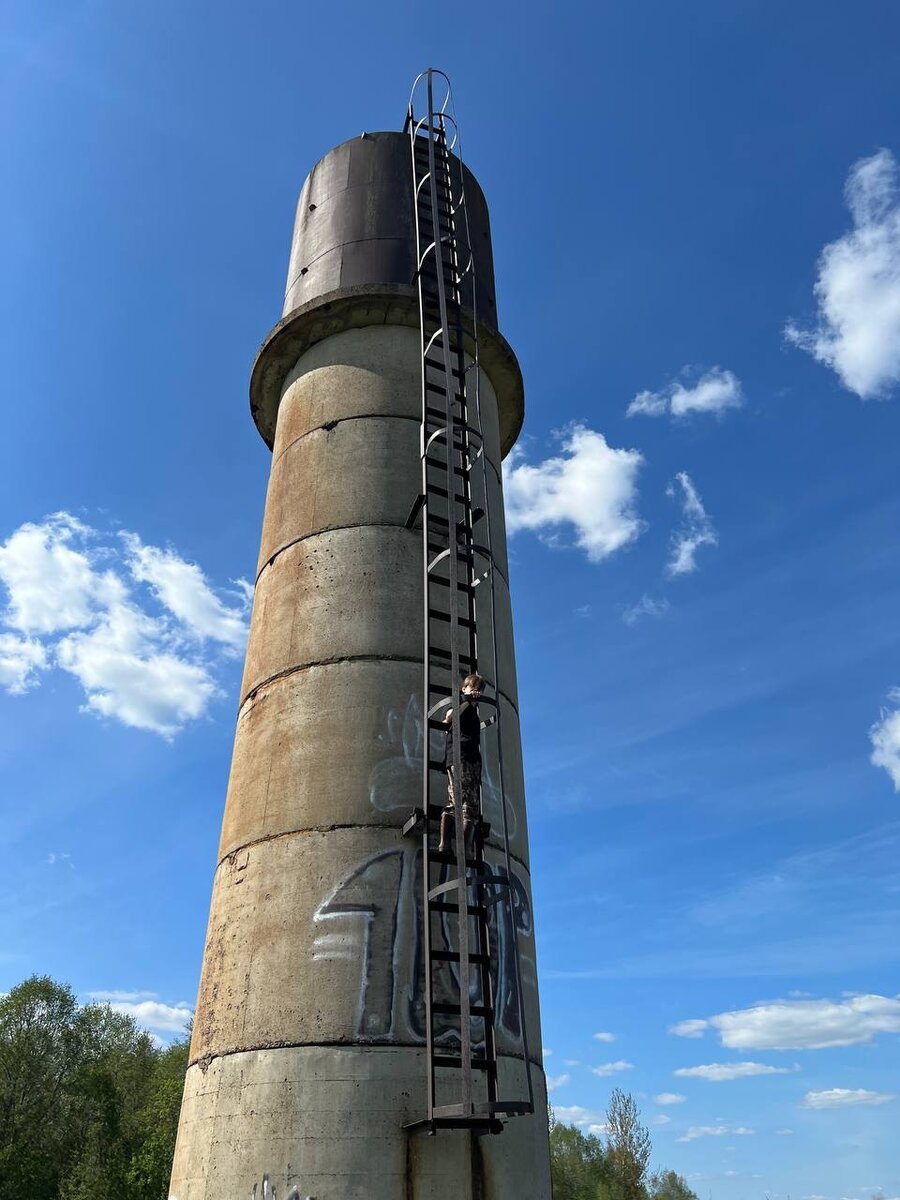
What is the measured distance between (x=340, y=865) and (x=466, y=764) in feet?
4.57

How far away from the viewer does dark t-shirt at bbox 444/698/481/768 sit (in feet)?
24.3

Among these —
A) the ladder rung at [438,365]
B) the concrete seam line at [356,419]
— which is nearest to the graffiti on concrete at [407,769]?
the concrete seam line at [356,419]

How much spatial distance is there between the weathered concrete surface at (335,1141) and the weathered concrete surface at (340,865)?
0.5 inches

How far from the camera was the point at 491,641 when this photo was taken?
30.9ft

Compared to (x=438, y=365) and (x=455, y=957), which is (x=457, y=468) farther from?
(x=455, y=957)

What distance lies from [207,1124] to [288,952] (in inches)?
55.5

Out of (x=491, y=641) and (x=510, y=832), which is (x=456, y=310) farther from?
(x=510, y=832)

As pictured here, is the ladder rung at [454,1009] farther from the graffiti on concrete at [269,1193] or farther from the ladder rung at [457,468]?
the ladder rung at [457,468]

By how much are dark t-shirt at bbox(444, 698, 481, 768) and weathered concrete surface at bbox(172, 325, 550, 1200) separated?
0.56m

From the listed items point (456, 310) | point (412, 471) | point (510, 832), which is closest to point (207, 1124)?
point (510, 832)

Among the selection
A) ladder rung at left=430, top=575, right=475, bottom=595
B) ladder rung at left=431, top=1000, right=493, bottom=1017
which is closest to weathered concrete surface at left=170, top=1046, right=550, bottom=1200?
ladder rung at left=431, top=1000, right=493, bottom=1017

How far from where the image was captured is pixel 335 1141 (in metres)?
6.37

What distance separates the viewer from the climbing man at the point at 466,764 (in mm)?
7242

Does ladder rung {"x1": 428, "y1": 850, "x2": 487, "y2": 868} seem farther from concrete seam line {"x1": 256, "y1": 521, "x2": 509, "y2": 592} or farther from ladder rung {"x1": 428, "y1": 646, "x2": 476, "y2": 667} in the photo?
concrete seam line {"x1": 256, "y1": 521, "x2": 509, "y2": 592}
